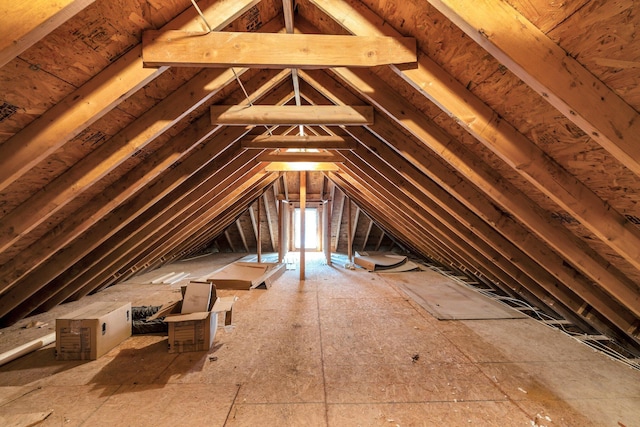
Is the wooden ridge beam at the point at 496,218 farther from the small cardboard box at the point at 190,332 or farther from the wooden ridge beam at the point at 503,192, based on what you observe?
the small cardboard box at the point at 190,332

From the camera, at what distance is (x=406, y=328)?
3469 mm

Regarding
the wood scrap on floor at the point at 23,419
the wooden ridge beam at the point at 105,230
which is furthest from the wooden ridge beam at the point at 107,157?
the wood scrap on floor at the point at 23,419

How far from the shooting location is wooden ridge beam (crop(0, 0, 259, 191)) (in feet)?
5.14

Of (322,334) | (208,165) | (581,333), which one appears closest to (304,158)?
(208,165)

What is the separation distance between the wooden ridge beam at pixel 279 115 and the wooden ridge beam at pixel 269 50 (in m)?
0.88

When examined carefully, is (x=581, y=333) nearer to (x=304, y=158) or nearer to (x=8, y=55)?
(x=304, y=158)

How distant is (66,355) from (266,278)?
309 centimetres

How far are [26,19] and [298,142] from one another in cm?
268

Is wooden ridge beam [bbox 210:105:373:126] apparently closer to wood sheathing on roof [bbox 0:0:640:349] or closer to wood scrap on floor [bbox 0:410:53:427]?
wood sheathing on roof [bbox 0:0:640:349]

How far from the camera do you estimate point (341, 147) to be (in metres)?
3.63

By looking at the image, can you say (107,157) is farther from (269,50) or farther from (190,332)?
(190,332)

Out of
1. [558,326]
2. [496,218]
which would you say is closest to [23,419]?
[496,218]

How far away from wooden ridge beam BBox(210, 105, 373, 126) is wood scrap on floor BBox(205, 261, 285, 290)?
3491 millimetres

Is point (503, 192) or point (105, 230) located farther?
point (105, 230)
